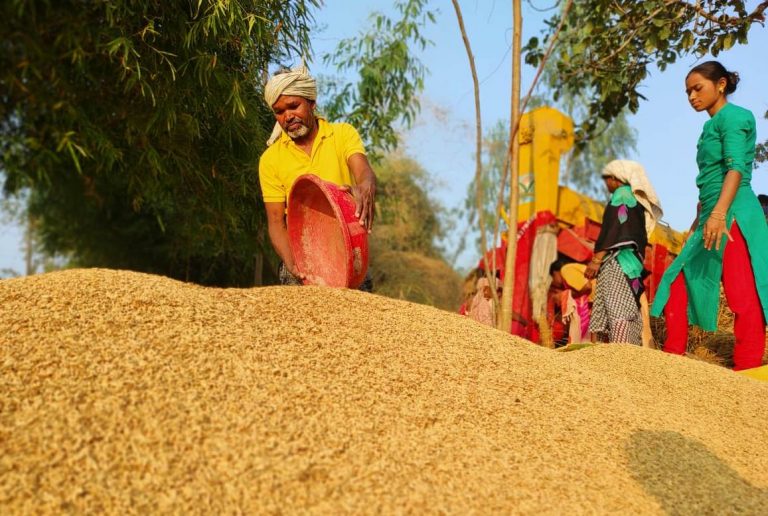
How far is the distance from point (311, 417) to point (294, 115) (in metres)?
1.58

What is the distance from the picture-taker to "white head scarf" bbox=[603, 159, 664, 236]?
3.60 meters

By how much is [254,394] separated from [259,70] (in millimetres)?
2299

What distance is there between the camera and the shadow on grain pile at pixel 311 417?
1.37 meters

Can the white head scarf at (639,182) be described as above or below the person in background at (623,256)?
above

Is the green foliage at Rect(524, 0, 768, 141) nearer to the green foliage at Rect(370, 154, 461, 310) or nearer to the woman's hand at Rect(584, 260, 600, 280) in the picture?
the woman's hand at Rect(584, 260, 600, 280)

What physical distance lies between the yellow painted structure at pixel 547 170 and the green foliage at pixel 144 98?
6.47ft

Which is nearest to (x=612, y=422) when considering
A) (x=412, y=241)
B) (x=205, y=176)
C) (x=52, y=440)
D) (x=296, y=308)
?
(x=296, y=308)

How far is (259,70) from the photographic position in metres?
3.53

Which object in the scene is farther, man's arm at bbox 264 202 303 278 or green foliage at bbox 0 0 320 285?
man's arm at bbox 264 202 303 278

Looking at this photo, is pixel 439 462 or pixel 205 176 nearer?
pixel 439 462

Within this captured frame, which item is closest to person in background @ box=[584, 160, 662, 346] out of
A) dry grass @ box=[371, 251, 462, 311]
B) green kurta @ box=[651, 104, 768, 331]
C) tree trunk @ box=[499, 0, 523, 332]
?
green kurta @ box=[651, 104, 768, 331]

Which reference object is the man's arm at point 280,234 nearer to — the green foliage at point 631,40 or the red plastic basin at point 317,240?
the red plastic basin at point 317,240

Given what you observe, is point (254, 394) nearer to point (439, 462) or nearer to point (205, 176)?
point (439, 462)


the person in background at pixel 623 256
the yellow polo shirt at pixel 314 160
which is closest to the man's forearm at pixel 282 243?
the yellow polo shirt at pixel 314 160
